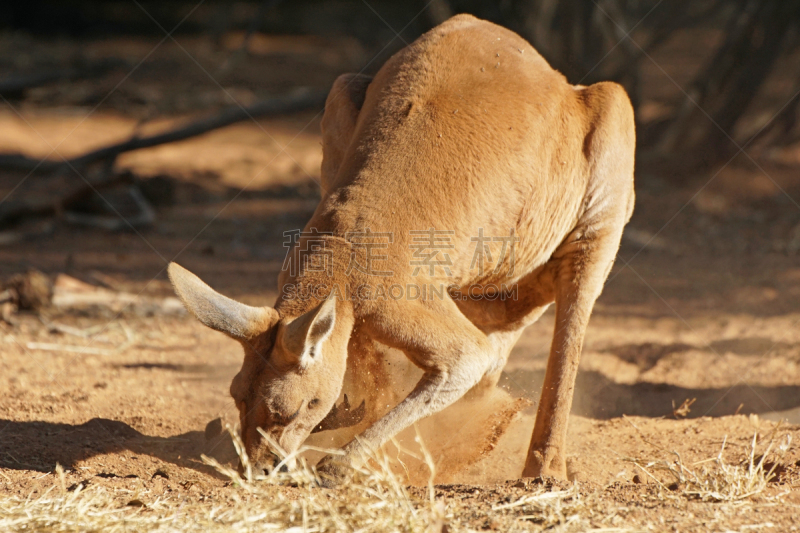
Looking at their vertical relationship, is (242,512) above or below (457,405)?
below

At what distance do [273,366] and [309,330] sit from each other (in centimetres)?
35

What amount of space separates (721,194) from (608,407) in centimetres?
592

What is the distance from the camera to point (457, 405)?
446 cm

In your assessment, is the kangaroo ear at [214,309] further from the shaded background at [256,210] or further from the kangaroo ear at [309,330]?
the shaded background at [256,210]

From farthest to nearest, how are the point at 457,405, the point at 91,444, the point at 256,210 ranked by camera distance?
the point at 256,210, the point at 457,405, the point at 91,444

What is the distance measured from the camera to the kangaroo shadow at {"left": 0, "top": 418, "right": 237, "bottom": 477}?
360 centimetres

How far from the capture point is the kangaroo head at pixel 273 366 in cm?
310

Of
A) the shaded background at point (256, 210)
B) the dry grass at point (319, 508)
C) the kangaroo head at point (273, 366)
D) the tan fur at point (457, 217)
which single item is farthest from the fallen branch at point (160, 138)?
the dry grass at point (319, 508)

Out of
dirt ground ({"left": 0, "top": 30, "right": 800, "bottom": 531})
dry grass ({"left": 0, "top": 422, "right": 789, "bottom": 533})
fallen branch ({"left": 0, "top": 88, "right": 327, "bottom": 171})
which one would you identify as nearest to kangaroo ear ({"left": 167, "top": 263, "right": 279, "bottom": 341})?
dry grass ({"left": 0, "top": 422, "right": 789, "bottom": 533})

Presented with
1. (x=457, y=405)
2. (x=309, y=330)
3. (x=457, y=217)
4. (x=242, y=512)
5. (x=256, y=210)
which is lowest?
(x=242, y=512)

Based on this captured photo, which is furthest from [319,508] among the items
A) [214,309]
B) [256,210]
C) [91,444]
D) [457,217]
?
[256,210]

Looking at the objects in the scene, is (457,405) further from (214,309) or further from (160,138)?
(160,138)

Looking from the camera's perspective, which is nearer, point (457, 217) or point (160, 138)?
point (457, 217)

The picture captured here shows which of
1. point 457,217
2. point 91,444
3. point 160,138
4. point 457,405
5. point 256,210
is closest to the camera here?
point 457,217
